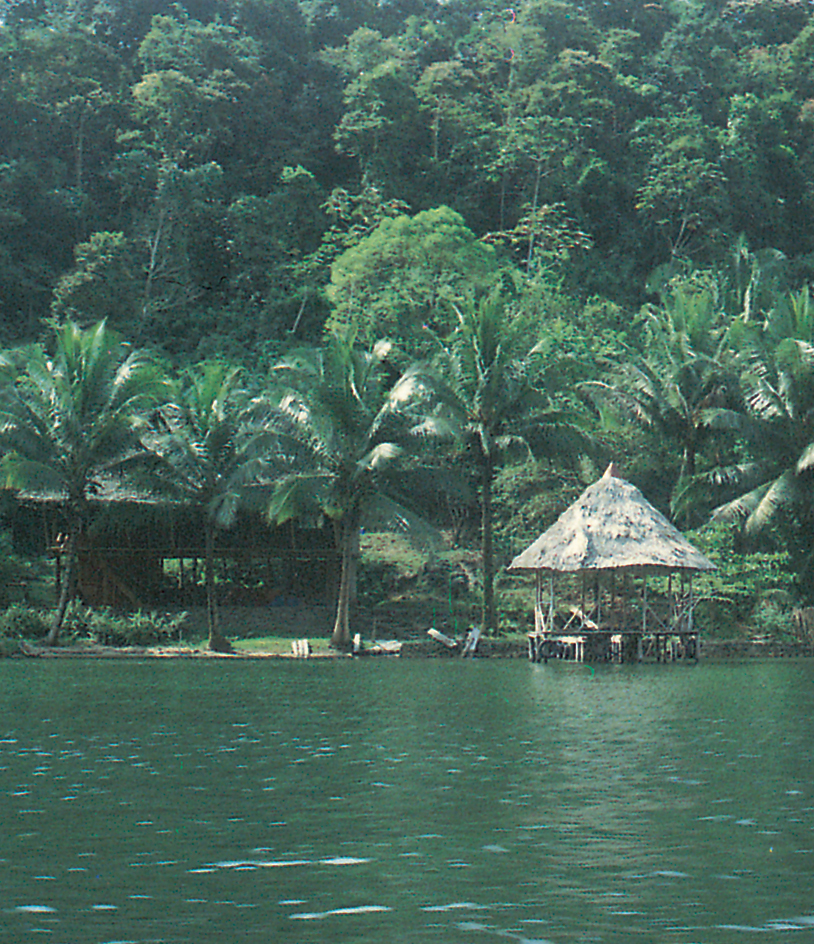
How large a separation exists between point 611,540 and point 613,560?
0.63 m

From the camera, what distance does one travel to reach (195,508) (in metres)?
34.0

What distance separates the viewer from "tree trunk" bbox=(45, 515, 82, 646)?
1261 inches

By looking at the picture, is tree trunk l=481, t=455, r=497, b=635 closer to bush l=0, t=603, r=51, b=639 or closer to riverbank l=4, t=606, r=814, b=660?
riverbank l=4, t=606, r=814, b=660

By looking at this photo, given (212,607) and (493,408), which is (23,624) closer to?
(212,607)

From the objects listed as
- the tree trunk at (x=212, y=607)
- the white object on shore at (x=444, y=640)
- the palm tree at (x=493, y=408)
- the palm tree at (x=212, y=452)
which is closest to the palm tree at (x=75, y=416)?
the palm tree at (x=212, y=452)

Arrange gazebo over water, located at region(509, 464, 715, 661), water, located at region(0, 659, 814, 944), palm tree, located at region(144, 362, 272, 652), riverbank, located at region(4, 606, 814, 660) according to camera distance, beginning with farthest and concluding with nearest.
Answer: palm tree, located at region(144, 362, 272, 652), riverbank, located at region(4, 606, 814, 660), gazebo over water, located at region(509, 464, 715, 661), water, located at region(0, 659, 814, 944)

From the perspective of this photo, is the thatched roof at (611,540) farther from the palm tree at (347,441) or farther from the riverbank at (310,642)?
the riverbank at (310,642)

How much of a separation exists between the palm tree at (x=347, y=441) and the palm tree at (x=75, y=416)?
12.1 feet

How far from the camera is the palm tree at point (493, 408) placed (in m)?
34.7

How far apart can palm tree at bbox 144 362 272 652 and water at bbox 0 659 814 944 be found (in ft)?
44.4

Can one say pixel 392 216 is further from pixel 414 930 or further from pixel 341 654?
pixel 414 930

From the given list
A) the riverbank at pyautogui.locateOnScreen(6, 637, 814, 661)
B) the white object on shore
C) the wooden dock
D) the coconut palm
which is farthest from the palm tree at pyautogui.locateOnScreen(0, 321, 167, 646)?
the coconut palm

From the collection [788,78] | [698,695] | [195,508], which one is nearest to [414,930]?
[698,695]

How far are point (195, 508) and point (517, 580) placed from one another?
10288 millimetres
